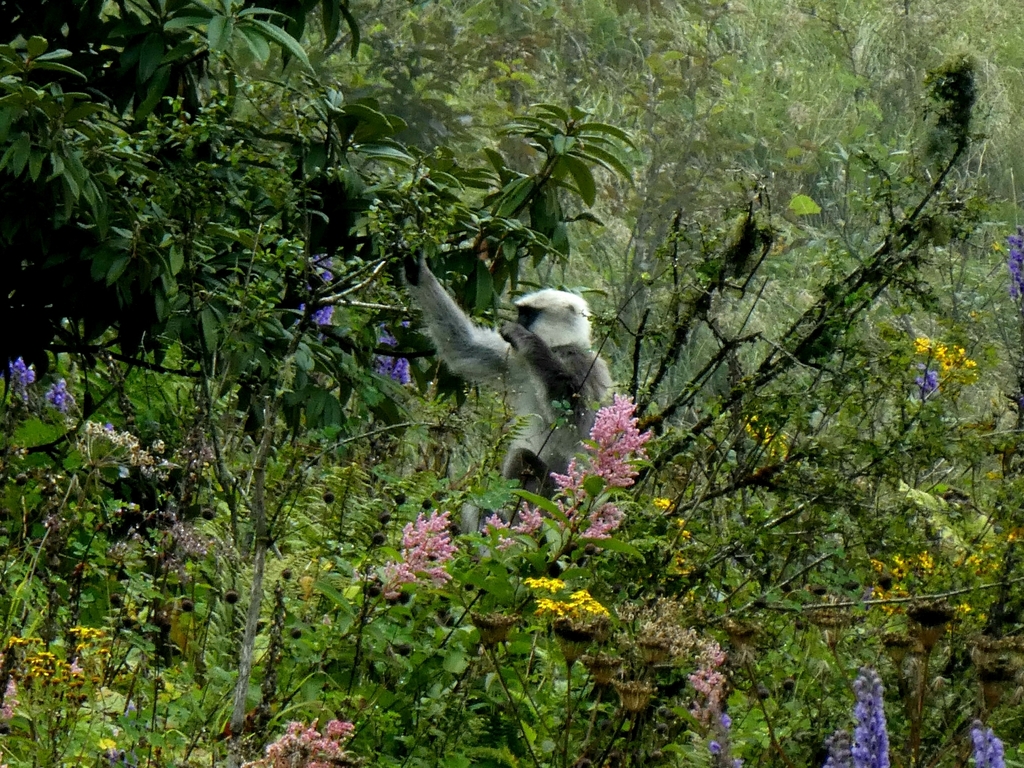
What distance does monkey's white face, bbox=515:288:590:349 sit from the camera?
7.51 meters

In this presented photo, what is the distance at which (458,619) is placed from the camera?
3260 millimetres

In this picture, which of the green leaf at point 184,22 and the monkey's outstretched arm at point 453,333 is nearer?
the green leaf at point 184,22

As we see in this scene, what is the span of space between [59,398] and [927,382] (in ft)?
10.6

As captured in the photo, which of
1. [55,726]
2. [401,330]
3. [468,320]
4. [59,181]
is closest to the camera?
[55,726]

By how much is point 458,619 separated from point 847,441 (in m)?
1.47

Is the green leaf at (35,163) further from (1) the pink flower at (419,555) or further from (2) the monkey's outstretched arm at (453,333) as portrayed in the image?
(2) the monkey's outstretched arm at (453,333)

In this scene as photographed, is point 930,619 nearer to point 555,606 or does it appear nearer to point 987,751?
point 987,751

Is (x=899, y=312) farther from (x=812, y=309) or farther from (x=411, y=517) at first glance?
(x=411, y=517)

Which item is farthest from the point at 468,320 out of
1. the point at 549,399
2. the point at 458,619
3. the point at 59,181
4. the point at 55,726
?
the point at 55,726

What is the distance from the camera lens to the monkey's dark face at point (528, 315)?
7.57 metres

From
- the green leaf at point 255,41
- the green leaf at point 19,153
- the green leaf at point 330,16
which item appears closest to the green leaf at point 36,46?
the green leaf at point 19,153

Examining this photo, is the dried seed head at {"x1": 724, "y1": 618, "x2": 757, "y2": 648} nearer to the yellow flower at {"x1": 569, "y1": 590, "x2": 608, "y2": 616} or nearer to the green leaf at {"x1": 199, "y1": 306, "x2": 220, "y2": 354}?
the yellow flower at {"x1": 569, "y1": 590, "x2": 608, "y2": 616}

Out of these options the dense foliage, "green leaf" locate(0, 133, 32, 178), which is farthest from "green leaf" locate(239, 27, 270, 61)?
"green leaf" locate(0, 133, 32, 178)

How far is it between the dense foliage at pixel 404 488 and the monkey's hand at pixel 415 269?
0.39 metres
